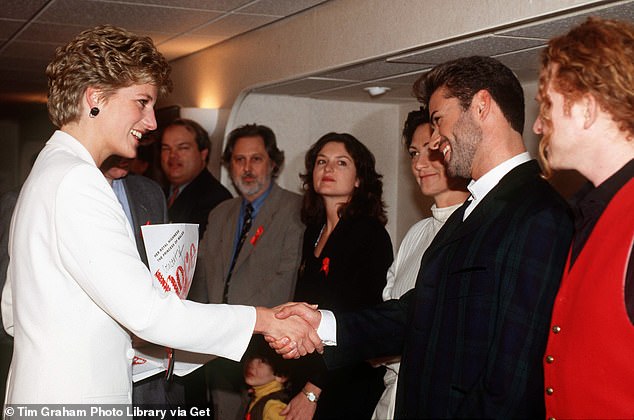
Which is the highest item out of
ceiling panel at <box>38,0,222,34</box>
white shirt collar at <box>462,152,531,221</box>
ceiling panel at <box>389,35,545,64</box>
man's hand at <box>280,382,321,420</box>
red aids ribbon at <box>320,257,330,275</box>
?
ceiling panel at <box>38,0,222,34</box>

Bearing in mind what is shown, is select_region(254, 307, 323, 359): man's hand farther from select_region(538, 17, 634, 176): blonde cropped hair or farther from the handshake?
select_region(538, 17, 634, 176): blonde cropped hair

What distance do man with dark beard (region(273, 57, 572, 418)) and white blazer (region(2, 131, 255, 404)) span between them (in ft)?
2.43

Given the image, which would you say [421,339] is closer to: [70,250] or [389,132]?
[70,250]

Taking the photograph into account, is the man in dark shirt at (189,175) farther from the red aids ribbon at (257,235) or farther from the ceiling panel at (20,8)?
the ceiling panel at (20,8)

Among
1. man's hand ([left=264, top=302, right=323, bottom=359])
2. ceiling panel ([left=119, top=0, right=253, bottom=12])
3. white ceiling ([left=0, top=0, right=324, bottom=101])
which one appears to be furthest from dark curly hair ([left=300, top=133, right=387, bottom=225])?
man's hand ([left=264, top=302, right=323, bottom=359])

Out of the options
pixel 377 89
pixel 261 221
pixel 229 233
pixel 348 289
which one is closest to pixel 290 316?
pixel 348 289

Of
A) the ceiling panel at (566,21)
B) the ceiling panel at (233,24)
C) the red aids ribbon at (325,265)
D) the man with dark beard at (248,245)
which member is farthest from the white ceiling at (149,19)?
the ceiling panel at (566,21)

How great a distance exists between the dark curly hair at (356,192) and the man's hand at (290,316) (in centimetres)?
94

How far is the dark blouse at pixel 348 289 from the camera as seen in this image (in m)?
3.25

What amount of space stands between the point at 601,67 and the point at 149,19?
10.5 ft

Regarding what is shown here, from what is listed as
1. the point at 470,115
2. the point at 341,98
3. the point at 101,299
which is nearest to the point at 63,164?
the point at 101,299

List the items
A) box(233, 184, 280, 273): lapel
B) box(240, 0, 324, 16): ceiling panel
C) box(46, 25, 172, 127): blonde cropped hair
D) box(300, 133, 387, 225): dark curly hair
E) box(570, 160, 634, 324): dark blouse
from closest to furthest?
box(570, 160, 634, 324): dark blouse, box(46, 25, 172, 127): blonde cropped hair, box(300, 133, 387, 225): dark curly hair, box(240, 0, 324, 16): ceiling panel, box(233, 184, 280, 273): lapel

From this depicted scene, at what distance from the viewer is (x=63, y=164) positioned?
1983mm

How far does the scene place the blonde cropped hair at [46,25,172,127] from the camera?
7.11ft
